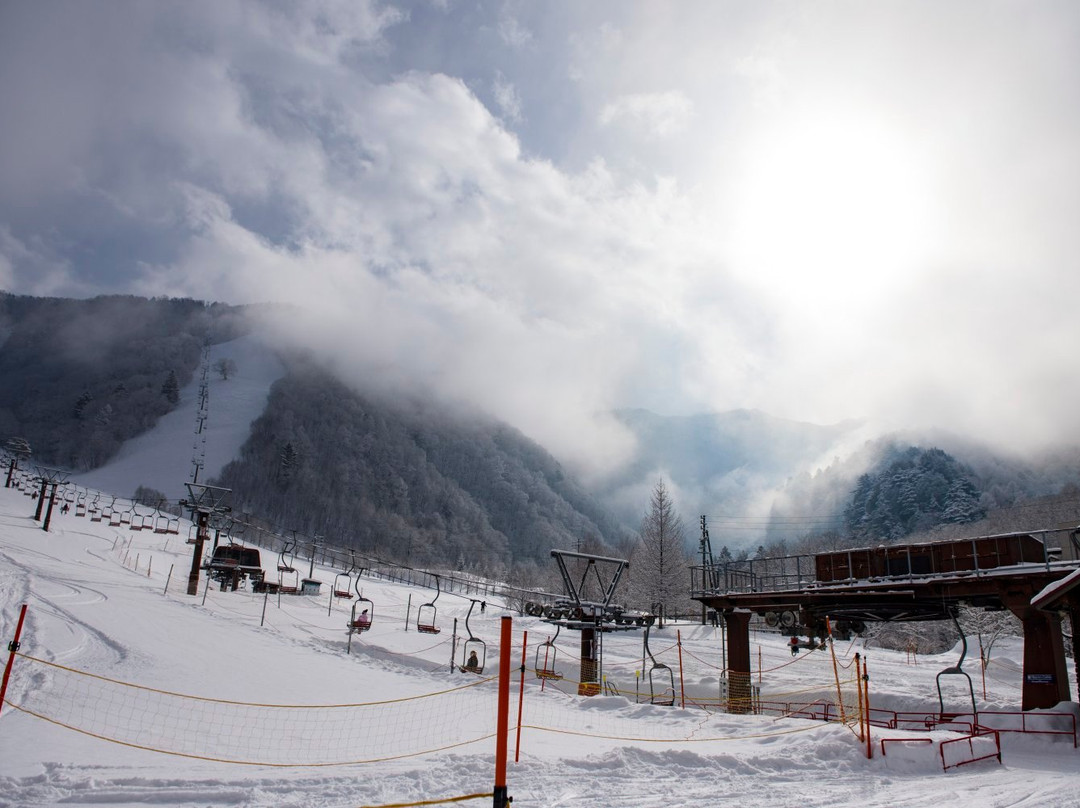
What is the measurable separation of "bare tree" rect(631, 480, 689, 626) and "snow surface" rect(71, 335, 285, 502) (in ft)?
354

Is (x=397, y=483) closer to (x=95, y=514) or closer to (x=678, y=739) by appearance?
(x=95, y=514)

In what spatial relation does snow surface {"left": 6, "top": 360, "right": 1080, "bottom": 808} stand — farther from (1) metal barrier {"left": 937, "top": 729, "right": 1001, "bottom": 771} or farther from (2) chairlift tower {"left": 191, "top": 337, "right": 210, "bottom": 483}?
(2) chairlift tower {"left": 191, "top": 337, "right": 210, "bottom": 483}

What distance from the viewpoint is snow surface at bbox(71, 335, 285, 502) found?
141 m

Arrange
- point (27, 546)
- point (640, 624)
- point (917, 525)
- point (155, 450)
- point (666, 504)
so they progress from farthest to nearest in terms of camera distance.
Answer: point (155, 450) → point (917, 525) → point (666, 504) → point (27, 546) → point (640, 624)

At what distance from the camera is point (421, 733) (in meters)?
14.8

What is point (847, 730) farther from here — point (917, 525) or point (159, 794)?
point (917, 525)

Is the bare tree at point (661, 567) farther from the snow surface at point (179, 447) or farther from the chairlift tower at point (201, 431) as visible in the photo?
the chairlift tower at point (201, 431)

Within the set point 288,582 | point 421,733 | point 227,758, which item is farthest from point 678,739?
point 288,582

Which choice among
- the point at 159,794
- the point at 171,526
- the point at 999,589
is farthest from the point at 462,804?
the point at 171,526

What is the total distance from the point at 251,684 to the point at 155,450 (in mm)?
166209

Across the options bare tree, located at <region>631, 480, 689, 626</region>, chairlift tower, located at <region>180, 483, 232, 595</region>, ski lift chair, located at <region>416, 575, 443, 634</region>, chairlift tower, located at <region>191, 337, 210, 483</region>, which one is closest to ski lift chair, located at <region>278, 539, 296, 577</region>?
chairlift tower, located at <region>180, 483, 232, 595</region>

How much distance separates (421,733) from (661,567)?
149ft

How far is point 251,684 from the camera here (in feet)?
63.7

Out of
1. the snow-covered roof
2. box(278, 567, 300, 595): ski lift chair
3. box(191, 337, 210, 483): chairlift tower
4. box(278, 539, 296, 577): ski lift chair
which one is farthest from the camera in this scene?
box(191, 337, 210, 483): chairlift tower
